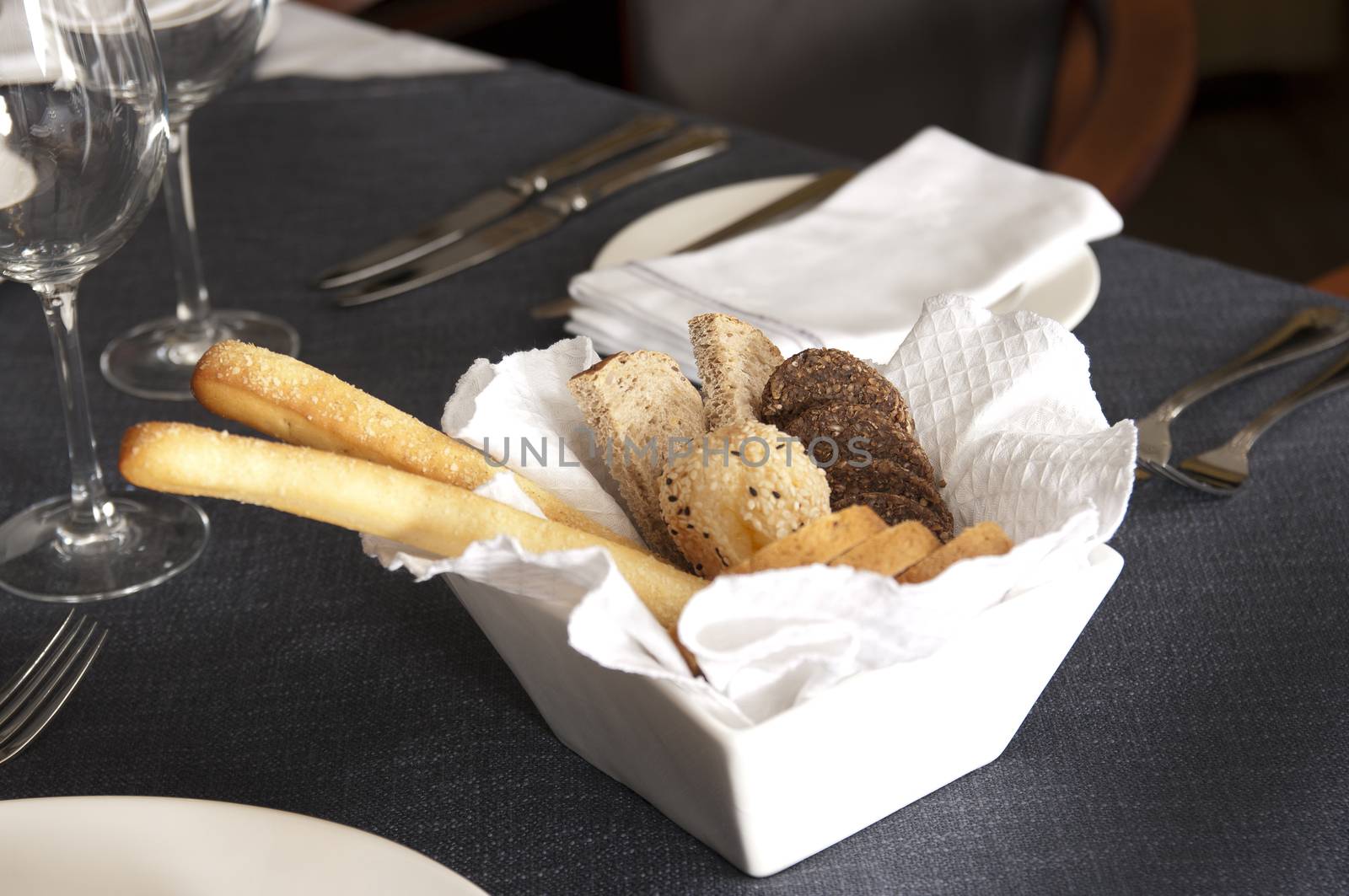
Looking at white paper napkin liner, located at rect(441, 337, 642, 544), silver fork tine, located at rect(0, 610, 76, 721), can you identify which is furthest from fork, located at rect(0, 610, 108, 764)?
white paper napkin liner, located at rect(441, 337, 642, 544)

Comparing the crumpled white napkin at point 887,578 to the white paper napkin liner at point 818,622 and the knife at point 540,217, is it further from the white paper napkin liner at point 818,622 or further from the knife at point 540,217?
the knife at point 540,217

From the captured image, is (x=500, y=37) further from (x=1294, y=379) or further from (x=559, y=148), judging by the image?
(x=1294, y=379)

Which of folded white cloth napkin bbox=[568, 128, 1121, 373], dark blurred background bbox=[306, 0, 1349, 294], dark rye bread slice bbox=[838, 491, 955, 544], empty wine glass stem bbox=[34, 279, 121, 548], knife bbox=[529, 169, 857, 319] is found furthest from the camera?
dark blurred background bbox=[306, 0, 1349, 294]

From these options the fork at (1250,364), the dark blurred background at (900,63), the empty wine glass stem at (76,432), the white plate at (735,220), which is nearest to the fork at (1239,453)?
the fork at (1250,364)

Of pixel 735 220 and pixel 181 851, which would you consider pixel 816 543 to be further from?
pixel 735 220

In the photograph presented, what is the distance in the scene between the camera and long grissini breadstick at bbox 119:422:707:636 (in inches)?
19.8

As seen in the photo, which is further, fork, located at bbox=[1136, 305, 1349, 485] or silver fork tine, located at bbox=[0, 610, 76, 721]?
fork, located at bbox=[1136, 305, 1349, 485]

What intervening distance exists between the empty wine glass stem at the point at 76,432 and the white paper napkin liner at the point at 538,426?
0.83 feet

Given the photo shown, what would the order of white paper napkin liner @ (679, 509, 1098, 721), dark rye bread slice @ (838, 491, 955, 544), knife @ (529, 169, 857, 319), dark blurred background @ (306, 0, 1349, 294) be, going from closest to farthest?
white paper napkin liner @ (679, 509, 1098, 721) < dark rye bread slice @ (838, 491, 955, 544) < knife @ (529, 169, 857, 319) < dark blurred background @ (306, 0, 1349, 294)

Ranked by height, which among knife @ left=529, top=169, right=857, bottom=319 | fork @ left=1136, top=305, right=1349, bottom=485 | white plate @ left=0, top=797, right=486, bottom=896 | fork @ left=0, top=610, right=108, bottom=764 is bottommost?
fork @ left=0, top=610, right=108, bottom=764

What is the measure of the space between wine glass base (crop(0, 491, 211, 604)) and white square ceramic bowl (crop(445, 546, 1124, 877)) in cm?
26

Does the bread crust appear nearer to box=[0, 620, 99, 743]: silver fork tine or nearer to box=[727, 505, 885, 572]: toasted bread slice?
box=[727, 505, 885, 572]: toasted bread slice

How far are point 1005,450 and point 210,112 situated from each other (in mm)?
1039

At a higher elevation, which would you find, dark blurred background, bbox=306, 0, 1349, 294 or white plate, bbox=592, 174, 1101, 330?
white plate, bbox=592, 174, 1101, 330
